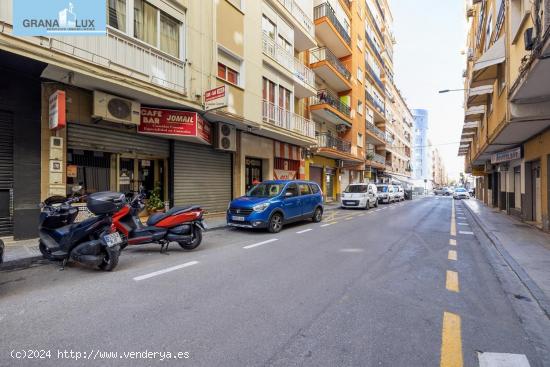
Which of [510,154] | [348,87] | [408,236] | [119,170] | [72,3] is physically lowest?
[408,236]

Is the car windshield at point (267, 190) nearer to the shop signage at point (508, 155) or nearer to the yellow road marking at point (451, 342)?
the yellow road marking at point (451, 342)

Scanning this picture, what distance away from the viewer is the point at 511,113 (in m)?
8.23

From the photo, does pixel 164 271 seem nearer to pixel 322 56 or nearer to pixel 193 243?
pixel 193 243

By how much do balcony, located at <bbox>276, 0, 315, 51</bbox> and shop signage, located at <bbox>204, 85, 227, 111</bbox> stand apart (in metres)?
8.44

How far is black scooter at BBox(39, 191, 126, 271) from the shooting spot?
478 cm

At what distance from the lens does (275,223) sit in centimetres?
924

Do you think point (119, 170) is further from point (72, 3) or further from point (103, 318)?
point (103, 318)

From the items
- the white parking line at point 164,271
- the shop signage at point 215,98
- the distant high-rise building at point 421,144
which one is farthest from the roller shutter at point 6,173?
the distant high-rise building at point 421,144

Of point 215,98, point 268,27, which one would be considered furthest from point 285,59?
point 215,98

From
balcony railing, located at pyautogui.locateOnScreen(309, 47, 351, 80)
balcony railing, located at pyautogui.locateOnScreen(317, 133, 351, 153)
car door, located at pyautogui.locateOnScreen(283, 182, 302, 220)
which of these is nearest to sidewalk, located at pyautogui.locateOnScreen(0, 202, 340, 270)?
car door, located at pyautogui.locateOnScreen(283, 182, 302, 220)

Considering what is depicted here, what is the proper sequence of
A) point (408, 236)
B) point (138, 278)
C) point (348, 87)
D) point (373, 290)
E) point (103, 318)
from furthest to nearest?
point (348, 87), point (408, 236), point (138, 278), point (373, 290), point (103, 318)

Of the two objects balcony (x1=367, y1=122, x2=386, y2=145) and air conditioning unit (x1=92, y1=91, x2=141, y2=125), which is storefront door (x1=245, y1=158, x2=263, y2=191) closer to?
air conditioning unit (x1=92, y1=91, x2=141, y2=125)

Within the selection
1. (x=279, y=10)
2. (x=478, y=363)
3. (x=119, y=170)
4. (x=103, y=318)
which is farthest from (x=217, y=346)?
(x=279, y=10)

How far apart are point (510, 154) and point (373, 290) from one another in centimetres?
1455
